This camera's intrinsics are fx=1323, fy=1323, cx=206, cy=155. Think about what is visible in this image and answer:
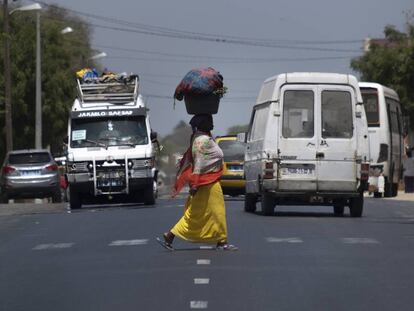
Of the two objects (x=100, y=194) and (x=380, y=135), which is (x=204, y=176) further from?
(x=380, y=135)

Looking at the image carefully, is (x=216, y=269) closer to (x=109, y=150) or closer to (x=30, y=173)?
(x=109, y=150)

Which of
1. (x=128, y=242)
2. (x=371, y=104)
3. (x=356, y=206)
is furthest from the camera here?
(x=371, y=104)

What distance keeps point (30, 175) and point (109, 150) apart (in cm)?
882

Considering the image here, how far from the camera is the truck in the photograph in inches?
1277

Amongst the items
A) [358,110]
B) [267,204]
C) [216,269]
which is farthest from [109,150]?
[216,269]

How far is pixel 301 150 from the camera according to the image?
957 inches

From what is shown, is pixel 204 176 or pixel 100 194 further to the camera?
pixel 100 194

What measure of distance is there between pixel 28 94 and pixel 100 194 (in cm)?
3269

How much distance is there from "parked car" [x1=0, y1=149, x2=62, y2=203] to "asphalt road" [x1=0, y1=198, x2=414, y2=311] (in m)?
19.1

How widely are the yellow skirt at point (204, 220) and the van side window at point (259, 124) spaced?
8933 mm

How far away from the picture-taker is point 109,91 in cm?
3412

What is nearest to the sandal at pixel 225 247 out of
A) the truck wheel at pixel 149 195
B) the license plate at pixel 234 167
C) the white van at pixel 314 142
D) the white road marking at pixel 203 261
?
the white road marking at pixel 203 261

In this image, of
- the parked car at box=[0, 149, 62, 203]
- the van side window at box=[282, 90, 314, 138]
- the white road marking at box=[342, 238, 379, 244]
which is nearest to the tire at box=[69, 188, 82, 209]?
the parked car at box=[0, 149, 62, 203]

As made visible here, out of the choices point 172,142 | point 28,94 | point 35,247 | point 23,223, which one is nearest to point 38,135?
point 28,94
